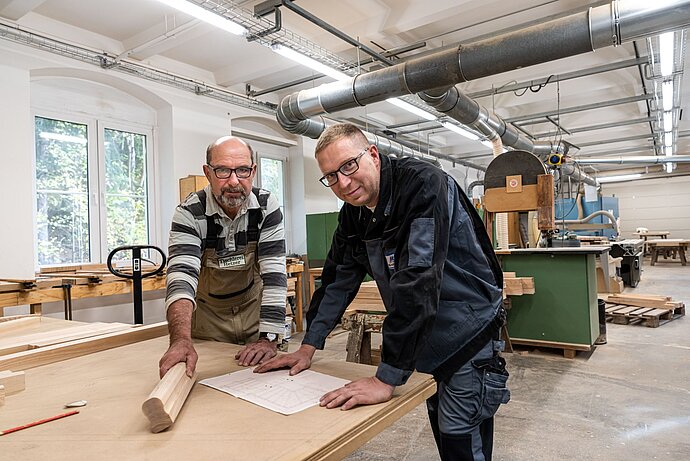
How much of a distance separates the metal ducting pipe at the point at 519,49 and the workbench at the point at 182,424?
2953 millimetres

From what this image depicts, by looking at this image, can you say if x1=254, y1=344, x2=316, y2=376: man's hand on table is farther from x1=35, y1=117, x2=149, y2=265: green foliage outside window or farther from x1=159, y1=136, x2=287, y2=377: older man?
x1=35, y1=117, x2=149, y2=265: green foliage outside window

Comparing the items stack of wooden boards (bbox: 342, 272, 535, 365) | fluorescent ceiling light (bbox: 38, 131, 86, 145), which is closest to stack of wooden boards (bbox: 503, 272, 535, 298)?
stack of wooden boards (bbox: 342, 272, 535, 365)

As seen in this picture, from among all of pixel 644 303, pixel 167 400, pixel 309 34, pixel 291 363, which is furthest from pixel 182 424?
pixel 644 303

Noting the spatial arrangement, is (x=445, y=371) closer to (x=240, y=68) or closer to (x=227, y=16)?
(x=227, y=16)

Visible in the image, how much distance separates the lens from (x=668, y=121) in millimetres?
6746

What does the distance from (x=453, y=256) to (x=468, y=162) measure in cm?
989

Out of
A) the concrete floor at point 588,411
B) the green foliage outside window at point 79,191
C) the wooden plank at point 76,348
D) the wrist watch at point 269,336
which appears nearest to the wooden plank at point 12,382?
the wooden plank at point 76,348

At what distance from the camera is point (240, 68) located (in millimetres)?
5148

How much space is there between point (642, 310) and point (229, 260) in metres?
5.31

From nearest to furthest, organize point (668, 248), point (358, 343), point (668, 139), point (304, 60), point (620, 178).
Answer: point (358, 343) → point (304, 60) → point (668, 139) → point (668, 248) → point (620, 178)

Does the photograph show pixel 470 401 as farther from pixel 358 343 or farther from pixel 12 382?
pixel 358 343

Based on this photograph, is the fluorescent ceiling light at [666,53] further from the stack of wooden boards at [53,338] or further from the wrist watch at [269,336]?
the stack of wooden boards at [53,338]

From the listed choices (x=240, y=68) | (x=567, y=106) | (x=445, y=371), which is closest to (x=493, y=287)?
(x=445, y=371)

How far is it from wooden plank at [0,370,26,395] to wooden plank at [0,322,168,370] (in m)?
0.22
